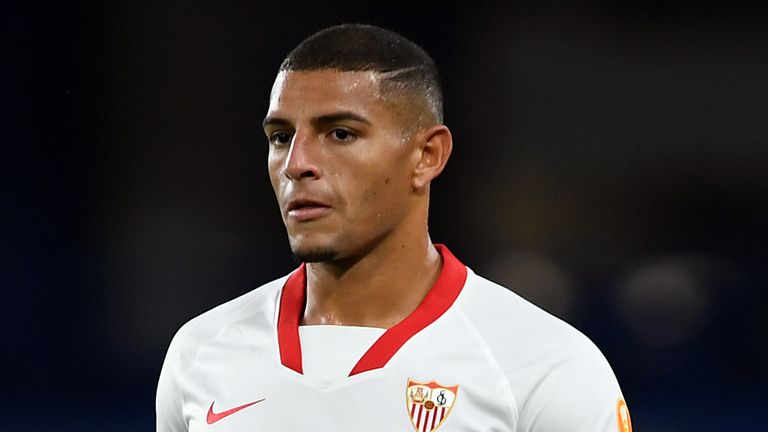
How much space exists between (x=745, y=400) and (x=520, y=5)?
1.18m

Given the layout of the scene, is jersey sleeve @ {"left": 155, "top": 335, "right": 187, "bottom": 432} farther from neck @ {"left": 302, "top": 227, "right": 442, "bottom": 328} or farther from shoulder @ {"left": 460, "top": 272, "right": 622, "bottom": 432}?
shoulder @ {"left": 460, "top": 272, "right": 622, "bottom": 432}

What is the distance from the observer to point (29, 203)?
304 centimetres

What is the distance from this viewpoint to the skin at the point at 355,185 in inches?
61.5

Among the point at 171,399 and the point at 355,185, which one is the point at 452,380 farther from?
the point at 171,399

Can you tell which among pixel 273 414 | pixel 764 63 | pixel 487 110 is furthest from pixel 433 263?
pixel 764 63

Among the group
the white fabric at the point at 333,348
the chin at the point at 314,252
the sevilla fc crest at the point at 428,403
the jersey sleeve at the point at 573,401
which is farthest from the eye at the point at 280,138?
the jersey sleeve at the point at 573,401

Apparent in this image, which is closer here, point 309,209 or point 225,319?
point 309,209

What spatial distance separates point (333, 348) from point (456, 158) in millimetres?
1453

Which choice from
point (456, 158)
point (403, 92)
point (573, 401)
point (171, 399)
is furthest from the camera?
point (456, 158)

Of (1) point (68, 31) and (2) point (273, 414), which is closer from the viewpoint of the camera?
(2) point (273, 414)

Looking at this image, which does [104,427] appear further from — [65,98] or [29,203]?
[65,98]

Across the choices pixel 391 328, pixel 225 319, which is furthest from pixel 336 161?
pixel 225 319

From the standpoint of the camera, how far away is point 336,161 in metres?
1.56

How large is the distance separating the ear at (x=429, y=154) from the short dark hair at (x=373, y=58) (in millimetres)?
33
